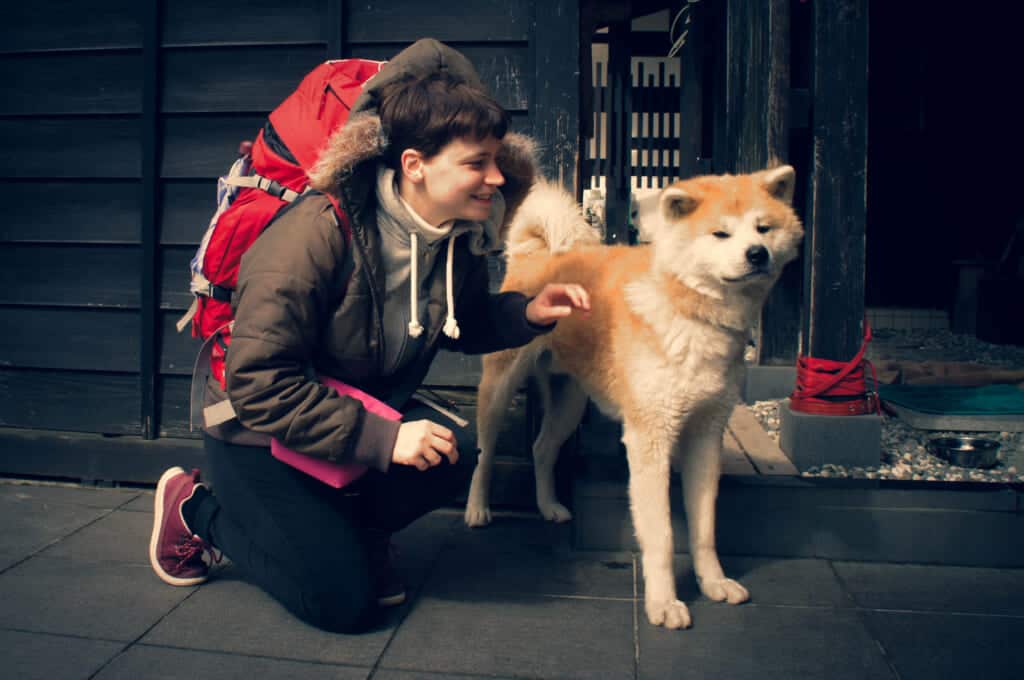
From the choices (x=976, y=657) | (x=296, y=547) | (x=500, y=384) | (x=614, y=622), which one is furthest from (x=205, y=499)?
(x=976, y=657)

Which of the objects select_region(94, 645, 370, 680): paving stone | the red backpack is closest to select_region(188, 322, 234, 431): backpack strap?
the red backpack

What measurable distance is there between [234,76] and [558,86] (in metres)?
1.31

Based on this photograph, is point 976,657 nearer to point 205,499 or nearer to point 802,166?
point 205,499

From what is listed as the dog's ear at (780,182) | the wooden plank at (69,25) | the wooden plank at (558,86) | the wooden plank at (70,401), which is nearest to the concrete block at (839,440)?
the dog's ear at (780,182)

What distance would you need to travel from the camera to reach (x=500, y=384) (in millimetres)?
3264

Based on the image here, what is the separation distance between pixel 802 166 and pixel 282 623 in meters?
4.19

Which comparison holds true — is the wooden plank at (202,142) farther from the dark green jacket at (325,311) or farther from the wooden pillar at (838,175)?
the wooden pillar at (838,175)

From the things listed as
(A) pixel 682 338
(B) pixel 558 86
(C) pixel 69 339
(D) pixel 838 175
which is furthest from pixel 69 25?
(D) pixel 838 175

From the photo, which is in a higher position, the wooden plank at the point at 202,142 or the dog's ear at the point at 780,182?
the wooden plank at the point at 202,142

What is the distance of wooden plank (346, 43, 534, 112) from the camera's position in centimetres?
339

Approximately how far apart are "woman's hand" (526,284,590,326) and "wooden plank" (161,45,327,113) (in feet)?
5.01

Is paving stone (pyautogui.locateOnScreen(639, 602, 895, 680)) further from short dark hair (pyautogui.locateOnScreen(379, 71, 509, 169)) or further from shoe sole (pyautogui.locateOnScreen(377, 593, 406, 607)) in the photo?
short dark hair (pyautogui.locateOnScreen(379, 71, 509, 169))

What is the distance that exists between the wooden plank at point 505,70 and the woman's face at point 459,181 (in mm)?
997

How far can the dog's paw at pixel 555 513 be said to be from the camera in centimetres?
337
